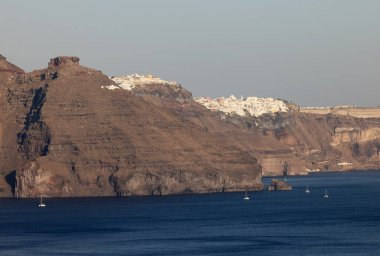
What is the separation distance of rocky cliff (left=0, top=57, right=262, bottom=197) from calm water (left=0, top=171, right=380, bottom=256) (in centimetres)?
315

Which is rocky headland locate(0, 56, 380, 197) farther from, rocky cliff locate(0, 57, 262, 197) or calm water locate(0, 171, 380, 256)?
calm water locate(0, 171, 380, 256)

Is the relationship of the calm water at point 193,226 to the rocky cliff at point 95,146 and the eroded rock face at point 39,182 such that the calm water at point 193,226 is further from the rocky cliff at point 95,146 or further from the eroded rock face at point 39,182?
the rocky cliff at point 95,146

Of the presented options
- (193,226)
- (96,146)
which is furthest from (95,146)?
(193,226)

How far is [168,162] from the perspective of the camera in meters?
184

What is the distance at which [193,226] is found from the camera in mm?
140625

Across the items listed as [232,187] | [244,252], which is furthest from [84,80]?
[244,252]

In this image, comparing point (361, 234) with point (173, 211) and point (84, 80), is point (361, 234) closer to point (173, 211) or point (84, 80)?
point (173, 211)

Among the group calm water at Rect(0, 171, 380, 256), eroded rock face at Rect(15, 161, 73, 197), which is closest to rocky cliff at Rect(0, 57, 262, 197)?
eroded rock face at Rect(15, 161, 73, 197)

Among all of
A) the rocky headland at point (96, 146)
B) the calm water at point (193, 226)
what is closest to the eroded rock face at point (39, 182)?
the rocky headland at point (96, 146)

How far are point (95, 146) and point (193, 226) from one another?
147 feet

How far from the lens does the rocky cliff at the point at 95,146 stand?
180750 millimetres

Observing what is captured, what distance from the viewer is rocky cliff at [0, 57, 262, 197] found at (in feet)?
593

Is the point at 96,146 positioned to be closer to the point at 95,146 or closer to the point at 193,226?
the point at 95,146

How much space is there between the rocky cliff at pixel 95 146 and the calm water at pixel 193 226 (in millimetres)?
3153
